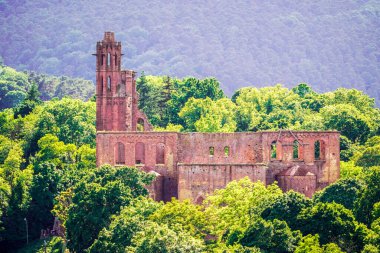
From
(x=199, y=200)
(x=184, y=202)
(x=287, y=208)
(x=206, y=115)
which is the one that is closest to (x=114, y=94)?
(x=199, y=200)

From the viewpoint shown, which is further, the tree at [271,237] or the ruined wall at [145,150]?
the ruined wall at [145,150]

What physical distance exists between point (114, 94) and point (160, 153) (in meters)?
7.97

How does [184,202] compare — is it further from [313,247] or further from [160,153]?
[313,247]

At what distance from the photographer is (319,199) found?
86500 millimetres

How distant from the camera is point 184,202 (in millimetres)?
86188

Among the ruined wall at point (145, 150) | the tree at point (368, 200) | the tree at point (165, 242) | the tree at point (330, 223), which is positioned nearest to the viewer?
the tree at point (330, 223)

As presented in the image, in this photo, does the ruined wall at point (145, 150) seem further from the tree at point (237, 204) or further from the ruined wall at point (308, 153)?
the tree at point (237, 204)

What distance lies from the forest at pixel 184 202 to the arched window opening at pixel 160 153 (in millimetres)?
5194

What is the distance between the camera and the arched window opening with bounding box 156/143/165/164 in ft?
325

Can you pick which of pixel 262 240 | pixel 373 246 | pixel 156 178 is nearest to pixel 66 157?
pixel 156 178

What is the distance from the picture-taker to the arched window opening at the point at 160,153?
3902 inches

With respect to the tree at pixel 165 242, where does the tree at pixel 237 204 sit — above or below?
above

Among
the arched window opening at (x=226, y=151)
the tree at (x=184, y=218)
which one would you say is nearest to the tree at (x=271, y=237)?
the tree at (x=184, y=218)

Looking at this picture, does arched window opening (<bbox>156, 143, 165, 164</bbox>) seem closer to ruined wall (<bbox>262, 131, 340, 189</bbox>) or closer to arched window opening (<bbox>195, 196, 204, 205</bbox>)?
arched window opening (<bbox>195, 196, 204, 205</bbox>)
